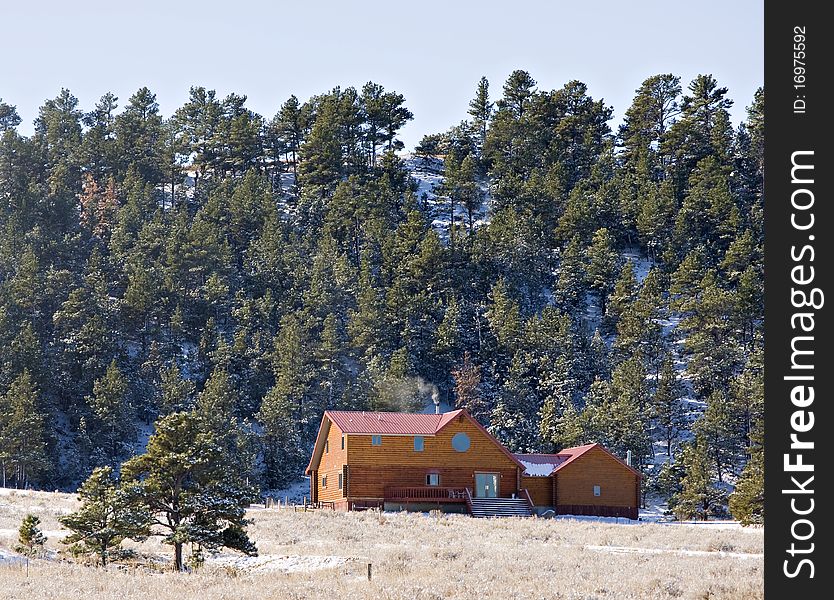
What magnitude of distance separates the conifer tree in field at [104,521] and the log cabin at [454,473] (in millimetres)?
32508

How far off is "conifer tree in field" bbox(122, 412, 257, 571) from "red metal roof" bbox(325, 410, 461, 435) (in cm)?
3252

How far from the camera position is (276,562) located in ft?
117

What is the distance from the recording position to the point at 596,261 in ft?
381

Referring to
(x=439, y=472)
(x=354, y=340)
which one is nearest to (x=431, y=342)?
(x=354, y=340)

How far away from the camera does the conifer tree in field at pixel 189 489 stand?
33.8m

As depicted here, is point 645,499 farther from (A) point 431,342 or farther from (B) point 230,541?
(B) point 230,541

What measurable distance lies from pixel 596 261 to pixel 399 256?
2017cm

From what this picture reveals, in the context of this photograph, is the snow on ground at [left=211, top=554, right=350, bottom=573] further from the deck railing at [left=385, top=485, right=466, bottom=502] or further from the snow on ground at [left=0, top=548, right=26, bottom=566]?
the deck railing at [left=385, top=485, right=466, bottom=502]

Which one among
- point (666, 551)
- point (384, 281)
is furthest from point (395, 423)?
point (384, 281)

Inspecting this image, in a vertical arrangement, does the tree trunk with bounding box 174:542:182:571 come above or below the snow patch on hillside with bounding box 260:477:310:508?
above

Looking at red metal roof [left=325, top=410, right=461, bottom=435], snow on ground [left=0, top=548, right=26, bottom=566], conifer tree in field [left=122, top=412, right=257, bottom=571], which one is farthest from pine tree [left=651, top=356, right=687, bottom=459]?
snow on ground [left=0, top=548, right=26, bottom=566]

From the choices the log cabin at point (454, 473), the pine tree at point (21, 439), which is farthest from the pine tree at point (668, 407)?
the pine tree at point (21, 439)

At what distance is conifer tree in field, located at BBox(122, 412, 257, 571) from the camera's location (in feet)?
111

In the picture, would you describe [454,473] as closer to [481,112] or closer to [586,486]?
[586,486]
